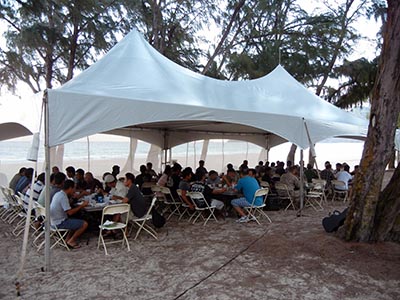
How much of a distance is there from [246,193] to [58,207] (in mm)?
3336

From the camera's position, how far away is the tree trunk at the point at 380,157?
4.58 meters

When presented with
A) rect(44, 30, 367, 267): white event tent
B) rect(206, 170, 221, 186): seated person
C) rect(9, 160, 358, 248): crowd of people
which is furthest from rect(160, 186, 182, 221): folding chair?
rect(44, 30, 367, 267): white event tent

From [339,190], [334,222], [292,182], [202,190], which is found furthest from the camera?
[339,190]

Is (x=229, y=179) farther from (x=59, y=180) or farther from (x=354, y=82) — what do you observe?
(x=354, y=82)

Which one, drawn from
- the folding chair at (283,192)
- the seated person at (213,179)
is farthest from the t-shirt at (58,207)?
the folding chair at (283,192)

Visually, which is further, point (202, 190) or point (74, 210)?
point (202, 190)

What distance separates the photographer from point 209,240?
209 inches

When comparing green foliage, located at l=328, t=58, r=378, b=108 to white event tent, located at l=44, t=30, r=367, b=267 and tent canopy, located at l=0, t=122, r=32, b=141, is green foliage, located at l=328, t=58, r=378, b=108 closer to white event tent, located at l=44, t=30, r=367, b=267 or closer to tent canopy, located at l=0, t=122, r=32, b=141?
white event tent, located at l=44, t=30, r=367, b=267

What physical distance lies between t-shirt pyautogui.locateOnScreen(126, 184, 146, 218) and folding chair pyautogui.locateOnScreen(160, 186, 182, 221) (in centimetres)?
138

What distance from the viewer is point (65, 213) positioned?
479 centimetres

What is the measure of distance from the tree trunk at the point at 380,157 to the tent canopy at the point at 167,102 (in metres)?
1.91

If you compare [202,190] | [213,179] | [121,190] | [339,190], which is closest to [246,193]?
[202,190]

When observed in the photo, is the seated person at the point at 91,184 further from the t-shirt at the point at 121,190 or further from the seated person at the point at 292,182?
the seated person at the point at 292,182

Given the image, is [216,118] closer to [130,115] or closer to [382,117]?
[130,115]
